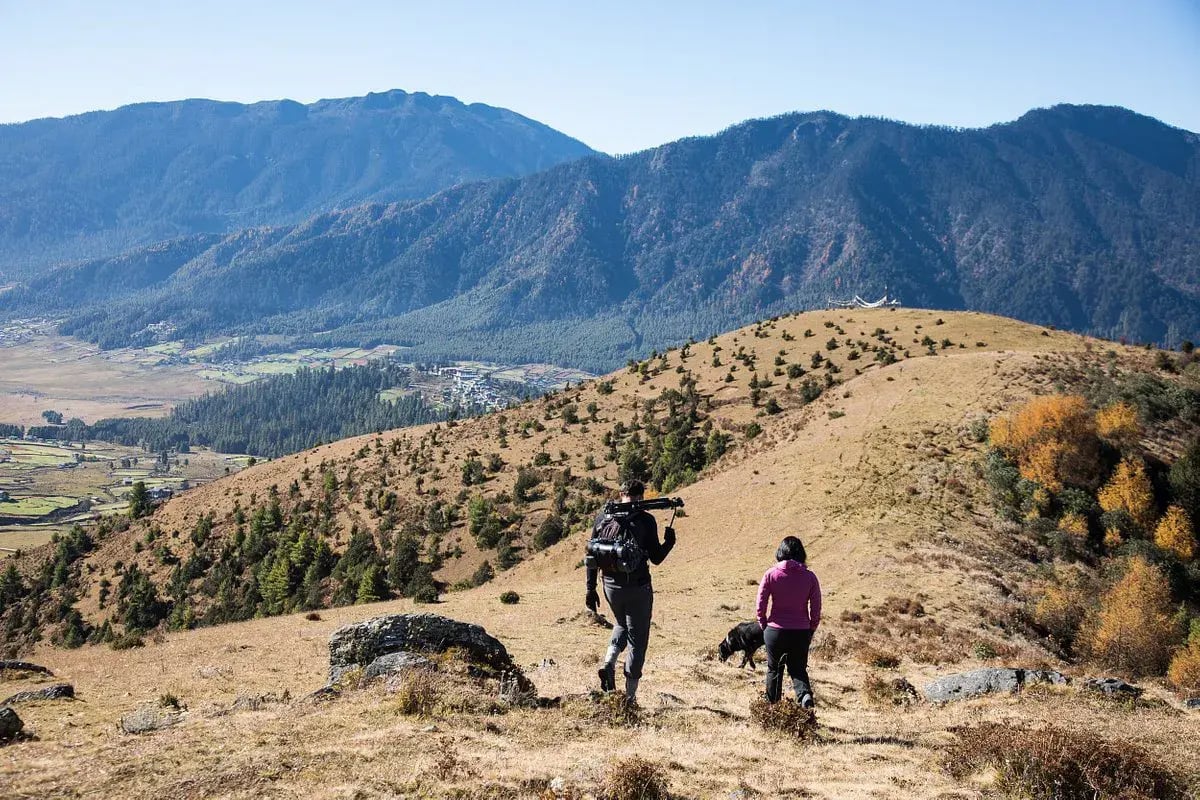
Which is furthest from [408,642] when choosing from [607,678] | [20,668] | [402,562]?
[402,562]

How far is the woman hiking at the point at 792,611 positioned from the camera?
10.5 m

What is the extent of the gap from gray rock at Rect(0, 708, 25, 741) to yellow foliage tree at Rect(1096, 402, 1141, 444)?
38756 millimetres

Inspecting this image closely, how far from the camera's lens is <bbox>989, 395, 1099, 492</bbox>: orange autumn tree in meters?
31.7

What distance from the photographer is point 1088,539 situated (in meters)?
29.5

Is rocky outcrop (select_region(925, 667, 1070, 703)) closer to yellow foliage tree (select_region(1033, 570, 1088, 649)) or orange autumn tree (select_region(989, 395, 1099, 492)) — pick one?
yellow foliage tree (select_region(1033, 570, 1088, 649))

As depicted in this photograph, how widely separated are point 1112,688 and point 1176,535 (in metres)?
21.5

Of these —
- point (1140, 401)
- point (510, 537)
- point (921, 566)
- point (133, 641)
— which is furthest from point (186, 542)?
point (1140, 401)

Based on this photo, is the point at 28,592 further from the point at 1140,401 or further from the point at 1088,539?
the point at 1140,401

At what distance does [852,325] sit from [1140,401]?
38.1 metres

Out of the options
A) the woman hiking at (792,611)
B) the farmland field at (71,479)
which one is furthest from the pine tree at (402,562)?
the farmland field at (71,479)

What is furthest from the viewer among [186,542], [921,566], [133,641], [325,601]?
[186,542]

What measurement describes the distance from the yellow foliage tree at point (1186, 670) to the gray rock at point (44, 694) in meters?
21.0

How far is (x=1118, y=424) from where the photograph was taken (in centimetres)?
3459

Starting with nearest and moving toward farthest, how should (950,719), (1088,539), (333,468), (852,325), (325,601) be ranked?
(950,719)
(1088,539)
(325,601)
(333,468)
(852,325)
